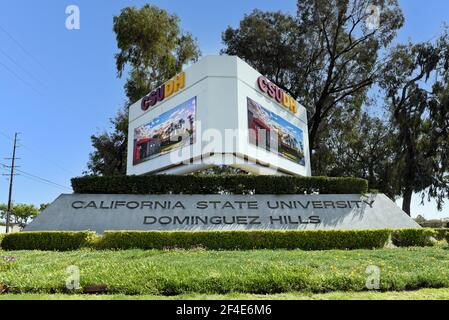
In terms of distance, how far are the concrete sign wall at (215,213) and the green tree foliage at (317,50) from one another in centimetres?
1515

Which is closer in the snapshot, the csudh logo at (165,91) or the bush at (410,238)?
the bush at (410,238)

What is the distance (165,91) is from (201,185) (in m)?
8.16

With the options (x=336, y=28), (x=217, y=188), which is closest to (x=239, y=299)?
(x=217, y=188)

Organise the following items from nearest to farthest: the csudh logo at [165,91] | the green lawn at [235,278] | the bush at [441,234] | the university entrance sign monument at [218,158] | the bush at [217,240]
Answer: the green lawn at [235,278] < the bush at [217,240] < the bush at [441,234] < the university entrance sign monument at [218,158] < the csudh logo at [165,91]

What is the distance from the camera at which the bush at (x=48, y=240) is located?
38.7 feet

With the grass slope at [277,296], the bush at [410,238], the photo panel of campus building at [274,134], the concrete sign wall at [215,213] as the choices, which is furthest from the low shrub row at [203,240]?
the photo panel of campus building at [274,134]

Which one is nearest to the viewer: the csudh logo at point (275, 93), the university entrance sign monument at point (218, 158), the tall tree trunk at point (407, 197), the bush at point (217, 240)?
the bush at point (217, 240)

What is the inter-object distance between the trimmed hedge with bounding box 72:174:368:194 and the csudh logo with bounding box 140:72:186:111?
22.3 feet

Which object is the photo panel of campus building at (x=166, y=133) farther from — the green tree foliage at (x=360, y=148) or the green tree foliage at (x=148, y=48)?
the green tree foliage at (x=360, y=148)

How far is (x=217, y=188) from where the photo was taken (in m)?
16.8

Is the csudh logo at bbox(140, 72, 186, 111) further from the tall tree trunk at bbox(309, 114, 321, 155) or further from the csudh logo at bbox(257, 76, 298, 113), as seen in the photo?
the tall tree trunk at bbox(309, 114, 321, 155)

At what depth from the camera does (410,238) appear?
499 inches

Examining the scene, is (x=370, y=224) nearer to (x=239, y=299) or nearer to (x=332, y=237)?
(x=332, y=237)

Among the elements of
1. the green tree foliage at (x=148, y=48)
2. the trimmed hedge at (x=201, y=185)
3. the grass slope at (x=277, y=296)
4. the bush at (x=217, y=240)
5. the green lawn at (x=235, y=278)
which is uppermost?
the green tree foliage at (x=148, y=48)
